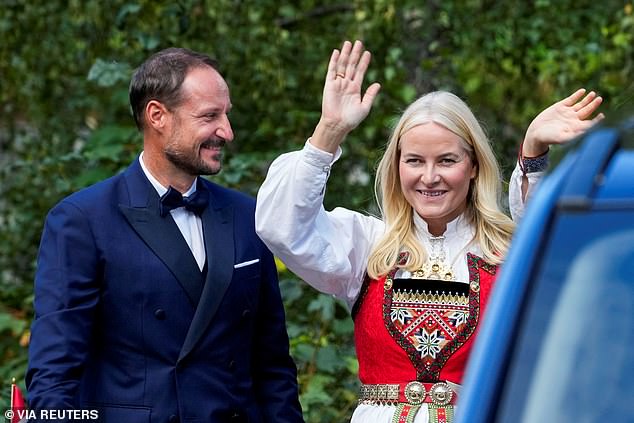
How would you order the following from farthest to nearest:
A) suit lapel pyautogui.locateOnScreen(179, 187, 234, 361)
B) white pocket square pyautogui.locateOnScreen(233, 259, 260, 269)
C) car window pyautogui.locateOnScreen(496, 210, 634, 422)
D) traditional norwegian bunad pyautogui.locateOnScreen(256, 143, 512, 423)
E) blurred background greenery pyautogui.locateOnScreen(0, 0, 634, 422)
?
blurred background greenery pyautogui.locateOnScreen(0, 0, 634, 422) < white pocket square pyautogui.locateOnScreen(233, 259, 260, 269) < suit lapel pyautogui.locateOnScreen(179, 187, 234, 361) < traditional norwegian bunad pyautogui.locateOnScreen(256, 143, 512, 423) < car window pyautogui.locateOnScreen(496, 210, 634, 422)

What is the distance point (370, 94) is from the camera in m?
3.41

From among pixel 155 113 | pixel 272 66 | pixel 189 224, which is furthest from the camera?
pixel 272 66

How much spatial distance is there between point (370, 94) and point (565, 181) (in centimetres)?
167

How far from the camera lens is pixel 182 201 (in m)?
3.76

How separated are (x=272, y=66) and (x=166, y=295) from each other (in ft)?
12.5

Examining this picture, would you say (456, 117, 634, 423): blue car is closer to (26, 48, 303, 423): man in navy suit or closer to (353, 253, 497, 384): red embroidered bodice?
(353, 253, 497, 384): red embroidered bodice

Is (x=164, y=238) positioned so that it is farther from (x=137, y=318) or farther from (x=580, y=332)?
(x=580, y=332)

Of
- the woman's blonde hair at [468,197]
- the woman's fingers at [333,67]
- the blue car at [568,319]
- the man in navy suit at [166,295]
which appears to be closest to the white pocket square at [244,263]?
the man in navy suit at [166,295]

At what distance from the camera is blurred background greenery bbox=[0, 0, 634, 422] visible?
21.6 ft

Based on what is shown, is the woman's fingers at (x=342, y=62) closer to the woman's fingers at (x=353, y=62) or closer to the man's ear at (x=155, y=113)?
the woman's fingers at (x=353, y=62)

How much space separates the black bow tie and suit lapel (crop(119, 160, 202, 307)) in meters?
0.02

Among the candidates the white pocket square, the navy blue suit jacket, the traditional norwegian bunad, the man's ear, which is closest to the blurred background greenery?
the man's ear

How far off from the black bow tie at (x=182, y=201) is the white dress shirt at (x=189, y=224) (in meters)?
0.02

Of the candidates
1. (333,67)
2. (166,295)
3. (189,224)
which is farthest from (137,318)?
(333,67)
